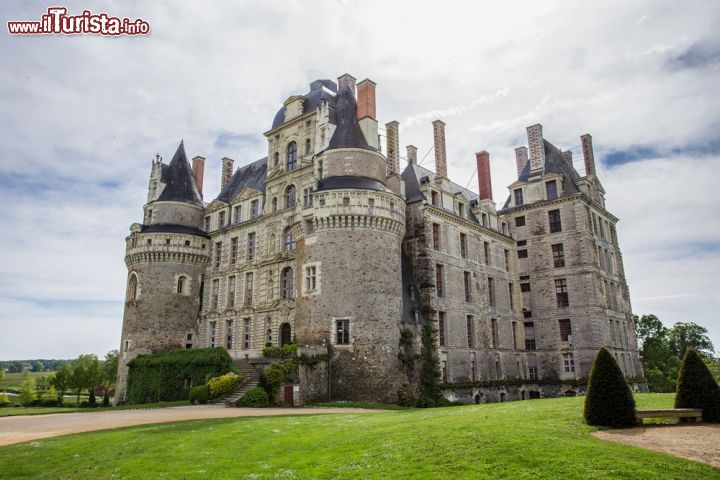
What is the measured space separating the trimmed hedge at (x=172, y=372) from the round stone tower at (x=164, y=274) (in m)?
2.85

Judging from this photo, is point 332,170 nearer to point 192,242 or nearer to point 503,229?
point 192,242

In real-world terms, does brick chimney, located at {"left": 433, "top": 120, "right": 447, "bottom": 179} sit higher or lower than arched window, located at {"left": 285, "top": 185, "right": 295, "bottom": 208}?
higher

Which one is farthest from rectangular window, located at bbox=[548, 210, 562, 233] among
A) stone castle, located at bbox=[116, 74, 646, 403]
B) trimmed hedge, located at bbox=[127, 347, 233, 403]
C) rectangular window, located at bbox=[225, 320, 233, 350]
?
trimmed hedge, located at bbox=[127, 347, 233, 403]

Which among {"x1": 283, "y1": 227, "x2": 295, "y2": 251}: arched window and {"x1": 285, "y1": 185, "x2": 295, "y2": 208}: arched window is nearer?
{"x1": 283, "y1": 227, "x2": 295, "y2": 251}: arched window

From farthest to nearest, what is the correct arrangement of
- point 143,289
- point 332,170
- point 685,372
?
point 143,289 → point 332,170 → point 685,372

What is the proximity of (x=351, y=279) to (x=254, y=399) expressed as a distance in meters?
8.36

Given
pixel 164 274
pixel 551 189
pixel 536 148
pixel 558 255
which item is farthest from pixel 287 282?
pixel 536 148

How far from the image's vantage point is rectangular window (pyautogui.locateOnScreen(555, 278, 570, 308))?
134 ft

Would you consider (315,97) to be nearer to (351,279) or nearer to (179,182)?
(179,182)

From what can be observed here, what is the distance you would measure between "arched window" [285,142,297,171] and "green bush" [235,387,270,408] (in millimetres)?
18363

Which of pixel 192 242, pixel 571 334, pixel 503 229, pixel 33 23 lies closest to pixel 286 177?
pixel 192 242

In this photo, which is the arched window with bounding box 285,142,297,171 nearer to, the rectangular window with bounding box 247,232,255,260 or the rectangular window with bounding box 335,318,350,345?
the rectangular window with bounding box 247,232,255,260

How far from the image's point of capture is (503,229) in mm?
44094

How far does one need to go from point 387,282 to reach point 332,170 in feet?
25.4
